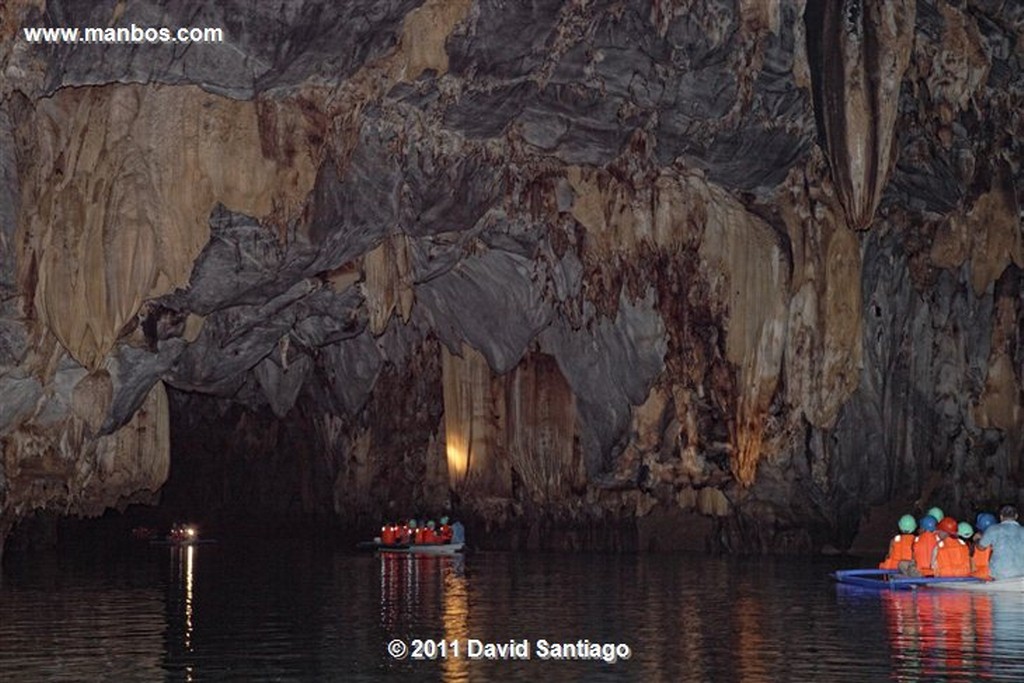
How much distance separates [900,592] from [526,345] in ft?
54.0

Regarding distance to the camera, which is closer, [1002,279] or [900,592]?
[900,592]

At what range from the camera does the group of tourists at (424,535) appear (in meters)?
40.5

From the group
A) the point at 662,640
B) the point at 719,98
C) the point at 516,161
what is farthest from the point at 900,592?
the point at 516,161

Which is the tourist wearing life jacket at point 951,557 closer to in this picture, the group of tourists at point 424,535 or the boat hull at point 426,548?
the boat hull at point 426,548

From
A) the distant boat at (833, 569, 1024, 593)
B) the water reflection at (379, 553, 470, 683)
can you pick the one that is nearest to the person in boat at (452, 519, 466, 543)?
the water reflection at (379, 553, 470, 683)

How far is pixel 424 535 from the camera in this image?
136ft

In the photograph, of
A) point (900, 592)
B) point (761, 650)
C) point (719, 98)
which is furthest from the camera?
point (719, 98)

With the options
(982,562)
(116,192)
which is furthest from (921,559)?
(116,192)

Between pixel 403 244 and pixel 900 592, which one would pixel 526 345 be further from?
pixel 900 592

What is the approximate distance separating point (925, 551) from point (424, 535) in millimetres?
19955

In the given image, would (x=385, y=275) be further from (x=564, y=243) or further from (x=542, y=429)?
(x=542, y=429)

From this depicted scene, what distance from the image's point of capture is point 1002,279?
112 feet

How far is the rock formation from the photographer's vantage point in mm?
25688

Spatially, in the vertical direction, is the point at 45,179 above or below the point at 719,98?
below
